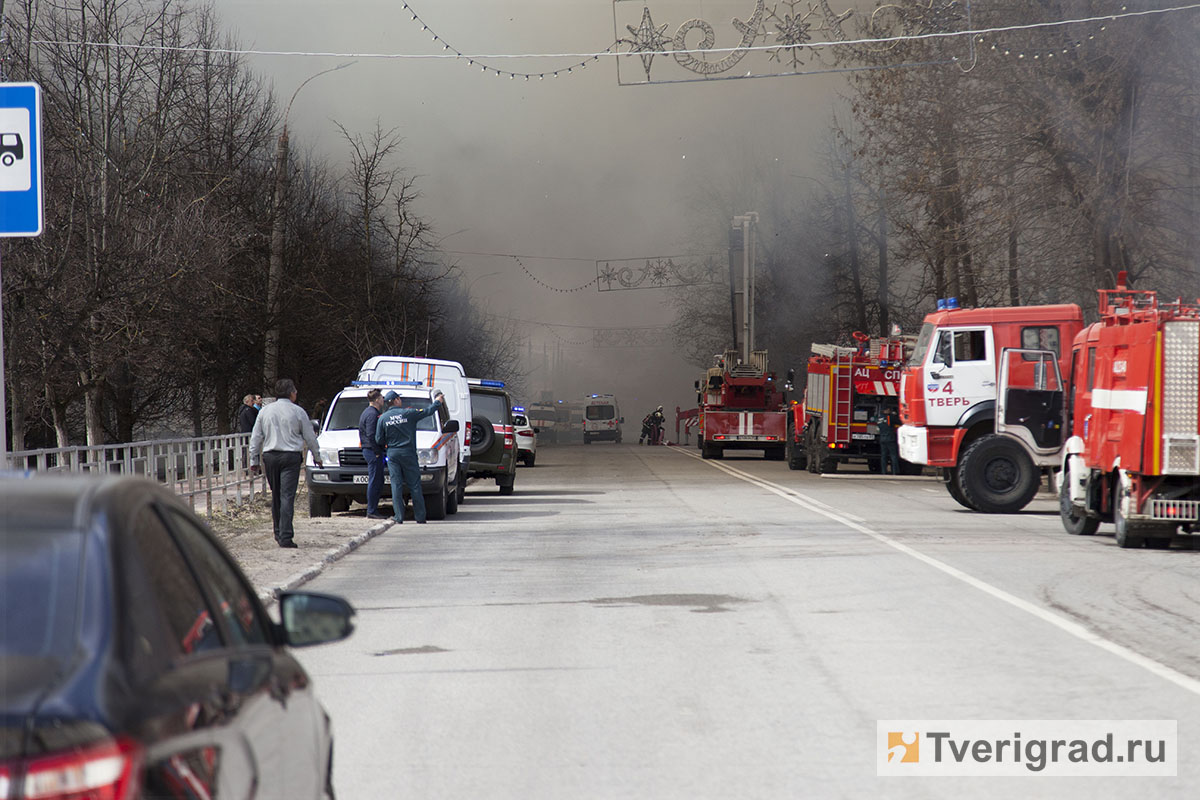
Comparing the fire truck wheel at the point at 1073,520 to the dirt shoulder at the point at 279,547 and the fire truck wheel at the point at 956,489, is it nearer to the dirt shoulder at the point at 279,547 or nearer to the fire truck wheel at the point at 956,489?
the fire truck wheel at the point at 956,489

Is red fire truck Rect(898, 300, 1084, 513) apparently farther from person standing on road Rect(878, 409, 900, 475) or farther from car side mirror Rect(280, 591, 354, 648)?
car side mirror Rect(280, 591, 354, 648)

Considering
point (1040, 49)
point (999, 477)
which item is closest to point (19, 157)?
point (999, 477)

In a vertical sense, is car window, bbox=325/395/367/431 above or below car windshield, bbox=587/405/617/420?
above

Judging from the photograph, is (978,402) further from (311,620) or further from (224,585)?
(224,585)

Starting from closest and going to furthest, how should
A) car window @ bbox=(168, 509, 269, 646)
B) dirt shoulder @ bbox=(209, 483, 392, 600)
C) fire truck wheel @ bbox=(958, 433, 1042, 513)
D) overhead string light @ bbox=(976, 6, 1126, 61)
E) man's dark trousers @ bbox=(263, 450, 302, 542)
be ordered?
car window @ bbox=(168, 509, 269, 646) → dirt shoulder @ bbox=(209, 483, 392, 600) → man's dark trousers @ bbox=(263, 450, 302, 542) → fire truck wheel @ bbox=(958, 433, 1042, 513) → overhead string light @ bbox=(976, 6, 1126, 61)

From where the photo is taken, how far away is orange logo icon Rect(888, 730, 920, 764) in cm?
569

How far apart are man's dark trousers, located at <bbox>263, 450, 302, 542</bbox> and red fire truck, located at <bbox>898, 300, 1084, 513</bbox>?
10.4m

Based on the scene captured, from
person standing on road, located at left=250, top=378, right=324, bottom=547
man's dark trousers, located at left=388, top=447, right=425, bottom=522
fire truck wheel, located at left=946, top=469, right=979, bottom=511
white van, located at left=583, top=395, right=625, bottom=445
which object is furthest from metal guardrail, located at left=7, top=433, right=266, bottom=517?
white van, located at left=583, top=395, right=625, bottom=445

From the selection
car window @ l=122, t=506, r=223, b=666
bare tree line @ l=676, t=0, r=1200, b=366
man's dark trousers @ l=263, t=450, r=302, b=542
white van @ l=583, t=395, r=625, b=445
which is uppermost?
bare tree line @ l=676, t=0, r=1200, b=366

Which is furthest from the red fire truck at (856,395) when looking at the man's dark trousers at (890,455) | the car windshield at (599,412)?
the car windshield at (599,412)

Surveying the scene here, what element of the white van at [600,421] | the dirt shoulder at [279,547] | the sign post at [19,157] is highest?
the sign post at [19,157]

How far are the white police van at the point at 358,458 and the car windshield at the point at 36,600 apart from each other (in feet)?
54.0

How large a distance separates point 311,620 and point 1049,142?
2707 cm

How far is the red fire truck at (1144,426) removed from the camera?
14602 millimetres
